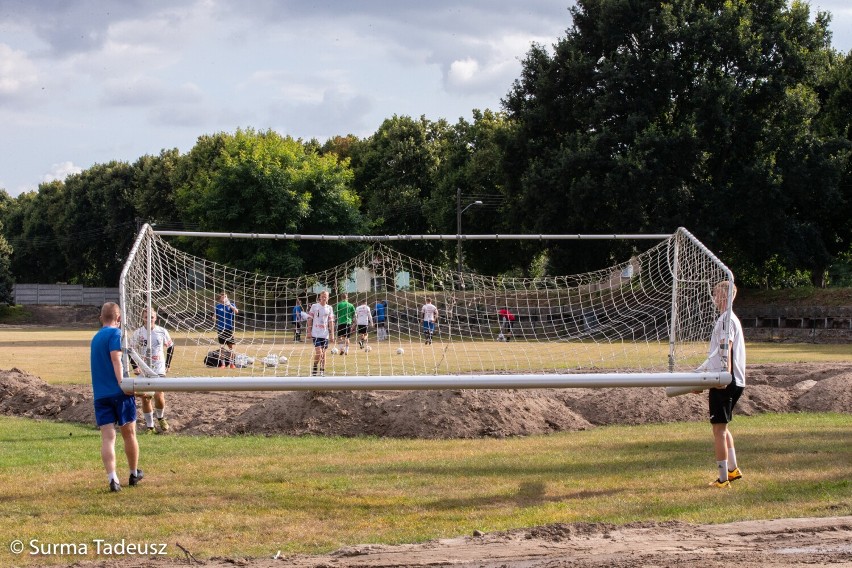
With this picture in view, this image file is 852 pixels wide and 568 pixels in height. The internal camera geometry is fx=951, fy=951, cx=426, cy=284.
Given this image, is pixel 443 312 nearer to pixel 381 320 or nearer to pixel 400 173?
pixel 381 320

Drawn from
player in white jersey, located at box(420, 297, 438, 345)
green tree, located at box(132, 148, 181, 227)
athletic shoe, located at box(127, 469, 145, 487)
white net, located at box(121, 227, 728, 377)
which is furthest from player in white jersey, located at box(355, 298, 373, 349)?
green tree, located at box(132, 148, 181, 227)

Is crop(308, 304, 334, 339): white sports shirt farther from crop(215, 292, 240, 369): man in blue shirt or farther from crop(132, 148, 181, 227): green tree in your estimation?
crop(132, 148, 181, 227): green tree

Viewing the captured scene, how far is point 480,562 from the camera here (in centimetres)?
673

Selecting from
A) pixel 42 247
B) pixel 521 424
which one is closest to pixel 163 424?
pixel 521 424

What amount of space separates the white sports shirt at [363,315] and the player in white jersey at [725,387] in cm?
1149

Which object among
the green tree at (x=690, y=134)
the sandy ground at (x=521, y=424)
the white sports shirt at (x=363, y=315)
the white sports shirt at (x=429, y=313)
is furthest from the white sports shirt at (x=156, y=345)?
the green tree at (x=690, y=134)

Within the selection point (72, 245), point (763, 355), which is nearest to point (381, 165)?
point (72, 245)

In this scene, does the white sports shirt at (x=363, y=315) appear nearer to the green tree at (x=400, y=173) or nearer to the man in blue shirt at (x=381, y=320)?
the man in blue shirt at (x=381, y=320)

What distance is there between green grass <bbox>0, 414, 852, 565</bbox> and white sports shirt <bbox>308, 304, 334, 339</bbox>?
21.9ft

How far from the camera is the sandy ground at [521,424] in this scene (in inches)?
269

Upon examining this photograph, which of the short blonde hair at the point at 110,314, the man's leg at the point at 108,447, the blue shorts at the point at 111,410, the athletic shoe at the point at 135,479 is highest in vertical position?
the short blonde hair at the point at 110,314

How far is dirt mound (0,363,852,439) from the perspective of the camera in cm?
1351

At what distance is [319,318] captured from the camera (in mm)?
20297

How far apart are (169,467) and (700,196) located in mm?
37501
